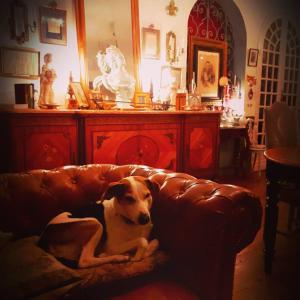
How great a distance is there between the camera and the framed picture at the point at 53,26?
288 centimetres

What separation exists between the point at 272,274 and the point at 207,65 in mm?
3180

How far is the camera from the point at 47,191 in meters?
1.44

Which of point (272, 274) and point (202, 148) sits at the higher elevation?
point (202, 148)

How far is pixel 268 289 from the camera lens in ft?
5.81

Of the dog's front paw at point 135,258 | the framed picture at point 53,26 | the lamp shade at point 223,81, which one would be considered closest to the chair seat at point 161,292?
the dog's front paw at point 135,258

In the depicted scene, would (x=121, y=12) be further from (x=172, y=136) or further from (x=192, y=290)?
(x=192, y=290)

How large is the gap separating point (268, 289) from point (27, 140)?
2.03 metres

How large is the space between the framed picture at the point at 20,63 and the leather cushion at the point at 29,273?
204cm

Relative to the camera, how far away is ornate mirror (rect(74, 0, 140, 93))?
10.0 ft

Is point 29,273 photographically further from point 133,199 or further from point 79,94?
point 79,94

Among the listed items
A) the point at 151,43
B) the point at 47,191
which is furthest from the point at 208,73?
the point at 47,191

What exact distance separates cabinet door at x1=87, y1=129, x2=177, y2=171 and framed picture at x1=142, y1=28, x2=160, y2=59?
3.39 feet

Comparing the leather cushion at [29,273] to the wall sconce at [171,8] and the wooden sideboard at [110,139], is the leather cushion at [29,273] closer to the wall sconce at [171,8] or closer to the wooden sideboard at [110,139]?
the wooden sideboard at [110,139]

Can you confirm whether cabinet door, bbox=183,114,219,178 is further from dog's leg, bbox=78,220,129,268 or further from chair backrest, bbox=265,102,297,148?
dog's leg, bbox=78,220,129,268
